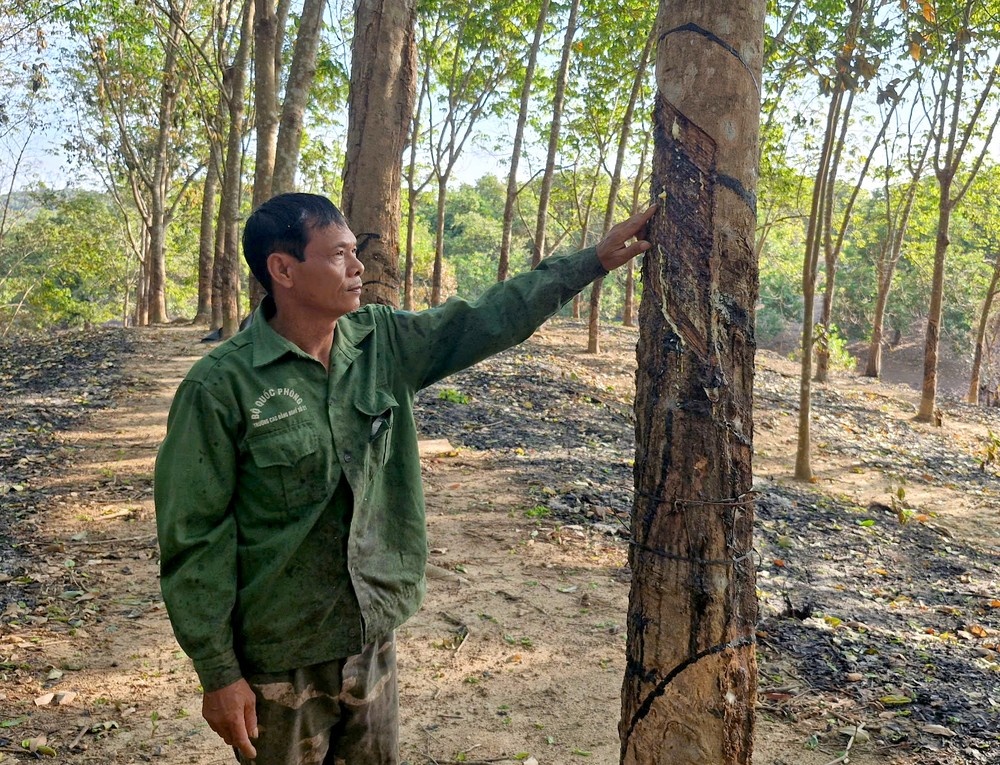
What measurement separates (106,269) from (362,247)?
103ft

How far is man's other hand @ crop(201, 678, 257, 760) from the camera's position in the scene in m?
1.81

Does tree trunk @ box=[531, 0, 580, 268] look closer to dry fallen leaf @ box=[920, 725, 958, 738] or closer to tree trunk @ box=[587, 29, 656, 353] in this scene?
tree trunk @ box=[587, 29, 656, 353]

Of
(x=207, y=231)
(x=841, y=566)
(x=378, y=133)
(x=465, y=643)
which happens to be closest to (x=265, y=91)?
(x=378, y=133)

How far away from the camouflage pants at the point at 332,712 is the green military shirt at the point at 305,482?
2.6 inches

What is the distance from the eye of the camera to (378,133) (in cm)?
445

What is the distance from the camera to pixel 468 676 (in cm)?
381

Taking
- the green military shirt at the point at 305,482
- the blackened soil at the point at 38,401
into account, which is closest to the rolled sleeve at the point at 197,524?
the green military shirt at the point at 305,482

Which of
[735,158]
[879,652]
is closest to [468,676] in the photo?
[879,652]

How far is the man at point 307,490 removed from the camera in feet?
5.89

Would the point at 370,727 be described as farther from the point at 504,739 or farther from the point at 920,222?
the point at 920,222

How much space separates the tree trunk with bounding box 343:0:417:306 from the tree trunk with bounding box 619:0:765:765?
2632 mm

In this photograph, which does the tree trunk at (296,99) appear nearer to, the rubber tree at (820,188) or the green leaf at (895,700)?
the rubber tree at (820,188)

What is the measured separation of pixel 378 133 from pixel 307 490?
10.0 feet

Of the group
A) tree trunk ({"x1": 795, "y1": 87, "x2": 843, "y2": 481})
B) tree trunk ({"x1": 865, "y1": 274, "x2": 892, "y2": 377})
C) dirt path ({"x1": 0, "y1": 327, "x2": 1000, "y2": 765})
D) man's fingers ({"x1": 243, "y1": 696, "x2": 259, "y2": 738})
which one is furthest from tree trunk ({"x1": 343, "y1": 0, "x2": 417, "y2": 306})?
tree trunk ({"x1": 865, "y1": 274, "x2": 892, "y2": 377})
